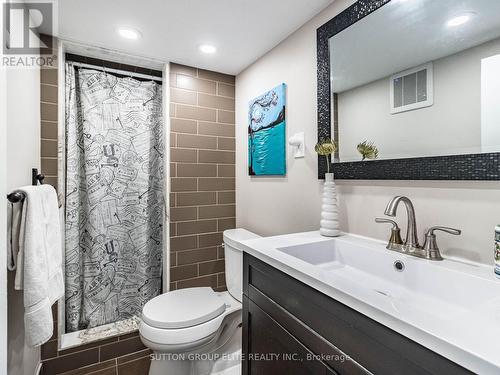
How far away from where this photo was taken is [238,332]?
1676mm

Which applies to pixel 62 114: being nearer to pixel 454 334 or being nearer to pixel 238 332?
pixel 238 332

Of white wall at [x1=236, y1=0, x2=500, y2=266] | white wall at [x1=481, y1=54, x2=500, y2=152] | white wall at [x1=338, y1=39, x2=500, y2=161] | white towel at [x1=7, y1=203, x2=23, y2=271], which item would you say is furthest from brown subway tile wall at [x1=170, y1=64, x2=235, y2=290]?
white wall at [x1=481, y1=54, x2=500, y2=152]

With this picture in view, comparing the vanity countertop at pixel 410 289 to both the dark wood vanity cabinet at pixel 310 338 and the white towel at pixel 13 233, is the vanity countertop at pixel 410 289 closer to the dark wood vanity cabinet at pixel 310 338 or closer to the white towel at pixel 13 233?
the dark wood vanity cabinet at pixel 310 338

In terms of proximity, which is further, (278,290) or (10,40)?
(10,40)

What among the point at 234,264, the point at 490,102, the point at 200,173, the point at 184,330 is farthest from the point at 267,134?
the point at 184,330

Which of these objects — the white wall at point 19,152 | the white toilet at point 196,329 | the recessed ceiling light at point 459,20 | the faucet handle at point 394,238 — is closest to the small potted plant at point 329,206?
the faucet handle at point 394,238

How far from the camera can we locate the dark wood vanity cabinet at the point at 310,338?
0.55 m

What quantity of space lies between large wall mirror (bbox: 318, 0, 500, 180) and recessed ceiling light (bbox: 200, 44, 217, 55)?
772mm

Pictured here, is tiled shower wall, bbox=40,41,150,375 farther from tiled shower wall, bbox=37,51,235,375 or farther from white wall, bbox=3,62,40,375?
white wall, bbox=3,62,40,375

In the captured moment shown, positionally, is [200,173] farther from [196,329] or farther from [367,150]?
[367,150]

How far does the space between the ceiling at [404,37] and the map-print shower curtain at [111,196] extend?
1.51 metres

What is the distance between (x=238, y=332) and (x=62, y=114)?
1824mm

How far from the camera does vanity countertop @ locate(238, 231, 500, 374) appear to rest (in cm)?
47

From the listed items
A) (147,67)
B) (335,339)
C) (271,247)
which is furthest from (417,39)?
(147,67)
